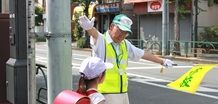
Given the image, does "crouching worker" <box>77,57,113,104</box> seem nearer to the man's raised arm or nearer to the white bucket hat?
the white bucket hat

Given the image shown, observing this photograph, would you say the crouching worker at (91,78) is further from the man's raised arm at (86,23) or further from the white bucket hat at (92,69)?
the man's raised arm at (86,23)

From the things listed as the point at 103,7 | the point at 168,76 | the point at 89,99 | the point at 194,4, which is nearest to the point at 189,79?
the point at 89,99

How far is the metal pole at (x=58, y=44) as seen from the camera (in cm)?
439

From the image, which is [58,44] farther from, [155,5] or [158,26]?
[158,26]

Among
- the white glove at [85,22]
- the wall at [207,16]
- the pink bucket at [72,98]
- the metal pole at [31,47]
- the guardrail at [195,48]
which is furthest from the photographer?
the wall at [207,16]

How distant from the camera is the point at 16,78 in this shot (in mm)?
7184

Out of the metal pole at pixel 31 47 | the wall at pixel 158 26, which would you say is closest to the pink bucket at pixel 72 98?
the metal pole at pixel 31 47

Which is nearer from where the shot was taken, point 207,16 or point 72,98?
point 72,98

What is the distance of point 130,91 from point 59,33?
33.2 ft

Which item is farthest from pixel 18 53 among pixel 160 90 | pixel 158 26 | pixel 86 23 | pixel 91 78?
pixel 158 26

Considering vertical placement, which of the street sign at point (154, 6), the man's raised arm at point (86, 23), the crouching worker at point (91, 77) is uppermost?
the street sign at point (154, 6)

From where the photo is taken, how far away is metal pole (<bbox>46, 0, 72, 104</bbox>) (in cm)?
439

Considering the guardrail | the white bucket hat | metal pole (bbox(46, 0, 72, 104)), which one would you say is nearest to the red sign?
the guardrail

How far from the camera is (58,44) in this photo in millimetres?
4414
